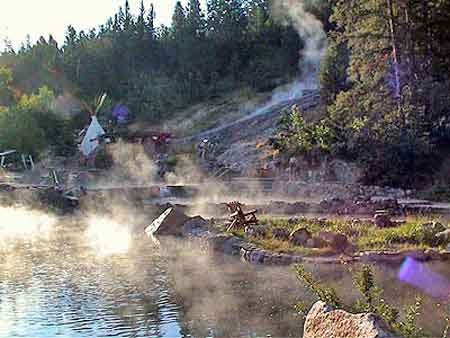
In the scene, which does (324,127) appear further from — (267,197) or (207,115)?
(207,115)

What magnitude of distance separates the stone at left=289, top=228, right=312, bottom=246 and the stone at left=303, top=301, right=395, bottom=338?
711cm

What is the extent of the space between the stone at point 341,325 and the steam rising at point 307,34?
39618 millimetres

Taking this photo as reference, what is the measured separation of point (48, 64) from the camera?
182 ft

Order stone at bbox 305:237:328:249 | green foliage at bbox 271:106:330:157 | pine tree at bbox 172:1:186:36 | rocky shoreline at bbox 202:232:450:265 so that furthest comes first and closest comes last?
pine tree at bbox 172:1:186:36
green foliage at bbox 271:106:330:157
stone at bbox 305:237:328:249
rocky shoreline at bbox 202:232:450:265

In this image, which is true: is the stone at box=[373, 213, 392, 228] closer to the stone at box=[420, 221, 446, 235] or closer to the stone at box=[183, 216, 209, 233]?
the stone at box=[420, 221, 446, 235]

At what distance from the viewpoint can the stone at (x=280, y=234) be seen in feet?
46.9

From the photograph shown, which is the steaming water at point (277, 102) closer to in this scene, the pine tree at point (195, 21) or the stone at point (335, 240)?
the pine tree at point (195, 21)

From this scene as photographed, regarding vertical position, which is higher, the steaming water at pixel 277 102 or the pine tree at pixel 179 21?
the pine tree at pixel 179 21

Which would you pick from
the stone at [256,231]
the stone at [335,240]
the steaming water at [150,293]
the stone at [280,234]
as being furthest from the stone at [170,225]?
the stone at [335,240]

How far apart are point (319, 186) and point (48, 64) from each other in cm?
3804

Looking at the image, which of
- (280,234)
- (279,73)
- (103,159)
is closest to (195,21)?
(279,73)

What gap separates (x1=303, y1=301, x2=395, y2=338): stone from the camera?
17.5 ft

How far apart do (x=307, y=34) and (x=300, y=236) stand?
119ft

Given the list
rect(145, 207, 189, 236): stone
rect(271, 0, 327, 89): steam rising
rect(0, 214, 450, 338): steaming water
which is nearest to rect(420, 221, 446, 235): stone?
rect(0, 214, 450, 338): steaming water
